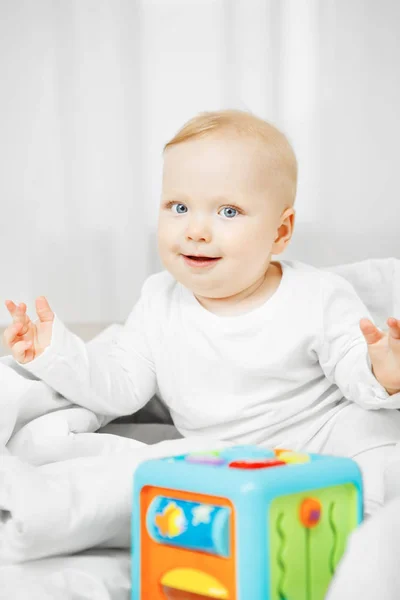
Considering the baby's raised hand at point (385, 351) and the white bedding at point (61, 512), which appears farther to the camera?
the baby's raised hand at point (385, 351)

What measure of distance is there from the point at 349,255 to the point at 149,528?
100cm

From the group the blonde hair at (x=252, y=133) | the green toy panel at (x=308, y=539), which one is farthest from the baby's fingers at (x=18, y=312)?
the green toy panel at (x=308, y=539)

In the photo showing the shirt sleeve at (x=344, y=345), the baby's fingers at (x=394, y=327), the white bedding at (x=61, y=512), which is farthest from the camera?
the shirt sleeve at (x=344, y=345)

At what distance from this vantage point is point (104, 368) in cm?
124

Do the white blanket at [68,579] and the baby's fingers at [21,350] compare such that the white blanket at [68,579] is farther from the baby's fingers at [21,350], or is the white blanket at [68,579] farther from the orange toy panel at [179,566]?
the baby's fingers at [21,350]

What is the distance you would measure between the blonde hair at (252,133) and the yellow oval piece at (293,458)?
0.52 m

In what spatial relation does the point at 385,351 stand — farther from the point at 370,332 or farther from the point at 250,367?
the point at 250,367

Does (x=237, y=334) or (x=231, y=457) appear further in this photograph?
(x=237, y=334)

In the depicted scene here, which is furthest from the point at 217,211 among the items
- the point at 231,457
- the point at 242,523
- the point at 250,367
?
the point at 242,523

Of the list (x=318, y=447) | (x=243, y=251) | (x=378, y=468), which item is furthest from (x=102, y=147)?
(x=378, y=468)

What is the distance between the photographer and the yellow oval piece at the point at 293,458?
30.6 inches

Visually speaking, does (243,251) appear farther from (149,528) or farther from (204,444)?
(149,528)

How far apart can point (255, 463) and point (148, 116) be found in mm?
1144

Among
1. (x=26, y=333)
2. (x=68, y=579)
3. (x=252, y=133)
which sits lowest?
(x=68, y=579)
